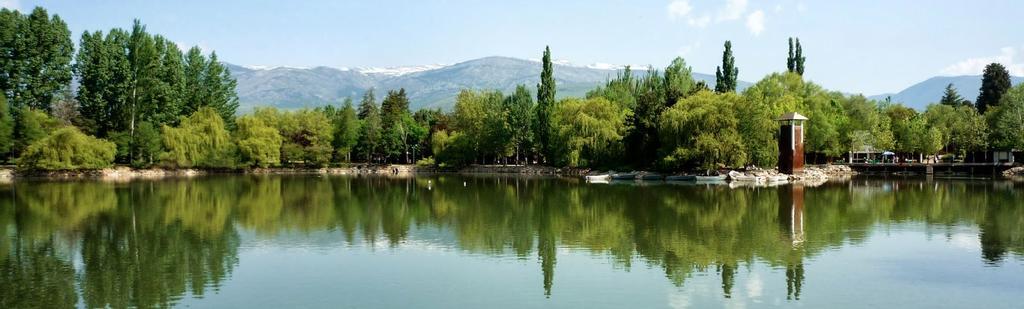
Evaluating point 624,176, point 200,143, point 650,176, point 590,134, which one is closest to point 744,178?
point 650,176

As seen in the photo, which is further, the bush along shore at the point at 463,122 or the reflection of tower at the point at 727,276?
the bush along shore at the point at 463,122

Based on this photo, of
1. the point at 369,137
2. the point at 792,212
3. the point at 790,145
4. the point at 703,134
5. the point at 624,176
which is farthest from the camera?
the point at 369,137

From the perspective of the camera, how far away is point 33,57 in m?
63.1

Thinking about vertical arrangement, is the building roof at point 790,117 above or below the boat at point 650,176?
above

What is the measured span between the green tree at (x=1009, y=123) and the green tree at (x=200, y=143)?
68262 mm

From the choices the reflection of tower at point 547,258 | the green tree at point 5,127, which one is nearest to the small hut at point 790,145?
the reflection of tower at point 547,258

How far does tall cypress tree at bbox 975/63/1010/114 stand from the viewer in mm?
86188

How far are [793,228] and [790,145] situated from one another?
111 feet

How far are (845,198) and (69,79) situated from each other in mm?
60733

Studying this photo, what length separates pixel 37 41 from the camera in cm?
6334

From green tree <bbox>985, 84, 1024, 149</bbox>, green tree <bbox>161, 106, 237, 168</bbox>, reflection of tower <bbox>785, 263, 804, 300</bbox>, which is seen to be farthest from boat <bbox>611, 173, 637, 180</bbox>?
reflection of tower <bbox>785, 263, 804, 300</bbox>

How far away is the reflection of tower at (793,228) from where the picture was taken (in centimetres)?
1571

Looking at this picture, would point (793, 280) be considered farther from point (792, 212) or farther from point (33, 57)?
point (33, 57)

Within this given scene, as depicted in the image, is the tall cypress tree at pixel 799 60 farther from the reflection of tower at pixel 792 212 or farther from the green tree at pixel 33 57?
the green tree at pixel 33 57
